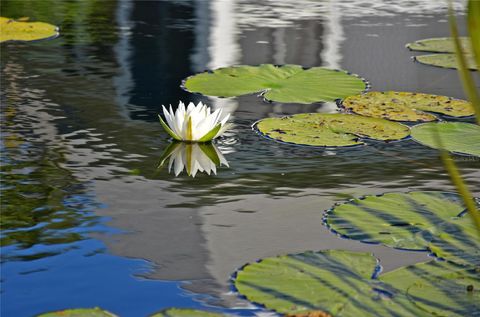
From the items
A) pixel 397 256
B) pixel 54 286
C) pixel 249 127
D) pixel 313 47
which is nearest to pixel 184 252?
pixel 54 286

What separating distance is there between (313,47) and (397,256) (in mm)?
2041

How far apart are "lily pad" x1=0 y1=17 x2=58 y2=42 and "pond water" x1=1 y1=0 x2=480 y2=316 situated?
0.26ft

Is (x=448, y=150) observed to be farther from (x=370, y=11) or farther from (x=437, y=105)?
(x=370, y=11)

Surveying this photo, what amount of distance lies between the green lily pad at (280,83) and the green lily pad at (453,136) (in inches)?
16.2

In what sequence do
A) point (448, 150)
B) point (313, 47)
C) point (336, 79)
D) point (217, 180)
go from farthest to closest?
point (313, 47) → point (336, 79) → point (448, 150) → point (217, 180)

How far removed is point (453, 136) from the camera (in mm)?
2578

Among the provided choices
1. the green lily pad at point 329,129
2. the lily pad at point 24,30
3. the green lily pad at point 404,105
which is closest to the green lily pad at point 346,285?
the green lily pad at point 329,129

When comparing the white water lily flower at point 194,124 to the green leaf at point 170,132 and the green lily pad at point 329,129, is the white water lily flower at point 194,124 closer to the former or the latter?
the green leaf at point 170,132

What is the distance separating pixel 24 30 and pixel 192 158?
66.7 inches

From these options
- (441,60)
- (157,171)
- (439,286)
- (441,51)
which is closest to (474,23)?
(439,286)

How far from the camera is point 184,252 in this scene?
1.84 m

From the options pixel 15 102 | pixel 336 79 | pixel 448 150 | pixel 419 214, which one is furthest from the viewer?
pixel 336 79

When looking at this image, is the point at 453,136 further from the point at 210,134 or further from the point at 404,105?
the point at 210,134

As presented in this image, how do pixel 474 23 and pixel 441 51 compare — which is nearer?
pixel 474 23
